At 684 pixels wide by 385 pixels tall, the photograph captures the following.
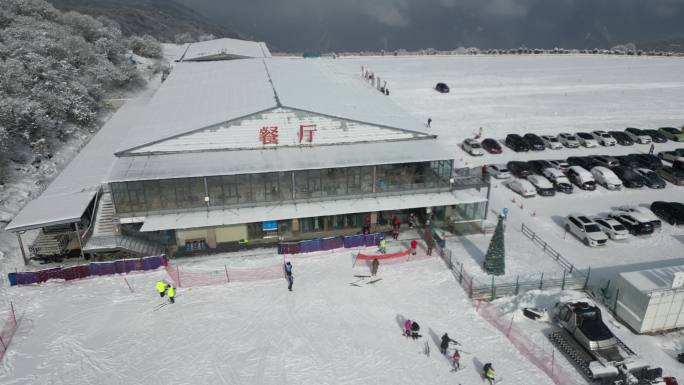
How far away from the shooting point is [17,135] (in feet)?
140

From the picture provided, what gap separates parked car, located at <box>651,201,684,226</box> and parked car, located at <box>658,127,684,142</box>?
22.9 meters

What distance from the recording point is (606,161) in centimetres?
4316

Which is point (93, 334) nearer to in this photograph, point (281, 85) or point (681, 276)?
point (281, 85)

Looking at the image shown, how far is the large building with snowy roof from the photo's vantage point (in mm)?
28562

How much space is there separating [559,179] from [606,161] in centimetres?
759

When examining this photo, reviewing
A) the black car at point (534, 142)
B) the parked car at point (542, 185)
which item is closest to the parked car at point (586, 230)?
the parked car at point (542, 185)

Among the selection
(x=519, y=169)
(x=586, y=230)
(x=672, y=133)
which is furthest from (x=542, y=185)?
(x=672, y=133)

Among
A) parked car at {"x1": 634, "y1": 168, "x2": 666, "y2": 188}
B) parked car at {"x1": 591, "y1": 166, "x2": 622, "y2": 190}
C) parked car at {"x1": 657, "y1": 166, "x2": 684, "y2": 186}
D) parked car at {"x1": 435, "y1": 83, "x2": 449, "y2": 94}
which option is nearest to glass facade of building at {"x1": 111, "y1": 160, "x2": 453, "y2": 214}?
parked car at {"x1": 591, "y1": 166, "x2": 622, "y2": 190}

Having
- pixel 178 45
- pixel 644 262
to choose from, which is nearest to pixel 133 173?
pixel 644 262

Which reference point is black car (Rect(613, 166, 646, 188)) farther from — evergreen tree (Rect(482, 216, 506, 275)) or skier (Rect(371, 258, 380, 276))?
skier (Rect(371, 258, 380, 276))

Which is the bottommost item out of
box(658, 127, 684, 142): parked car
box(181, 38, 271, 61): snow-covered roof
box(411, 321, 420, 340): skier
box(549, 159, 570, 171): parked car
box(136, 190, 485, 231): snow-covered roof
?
box(411, 321, 420, 340): skier

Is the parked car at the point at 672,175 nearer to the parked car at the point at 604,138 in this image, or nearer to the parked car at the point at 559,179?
the parked car at the point at 604,138

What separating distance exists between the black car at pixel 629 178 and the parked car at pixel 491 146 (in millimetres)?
11085

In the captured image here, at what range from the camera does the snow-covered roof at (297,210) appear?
28422 mm
